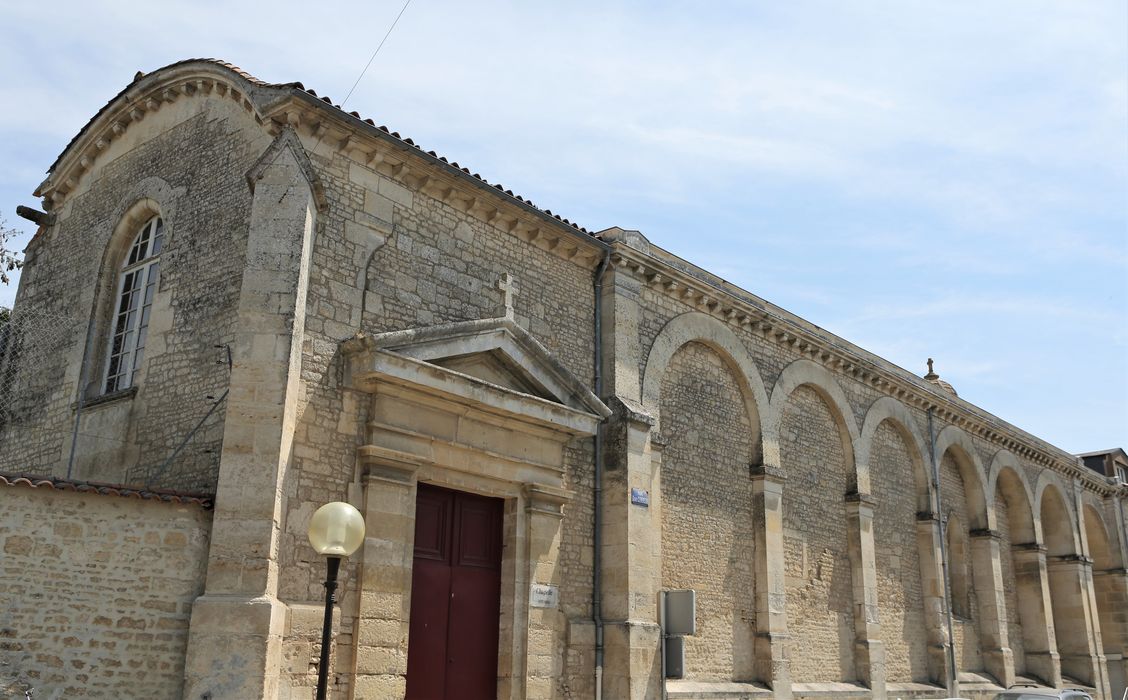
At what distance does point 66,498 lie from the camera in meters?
7.36

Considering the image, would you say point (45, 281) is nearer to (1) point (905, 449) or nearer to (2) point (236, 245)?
(2) point (236, 245)

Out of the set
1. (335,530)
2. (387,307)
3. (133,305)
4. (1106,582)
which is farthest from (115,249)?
(1106,582)

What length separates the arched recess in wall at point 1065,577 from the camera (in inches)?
885

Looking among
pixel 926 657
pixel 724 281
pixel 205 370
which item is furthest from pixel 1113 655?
pixel 205 370

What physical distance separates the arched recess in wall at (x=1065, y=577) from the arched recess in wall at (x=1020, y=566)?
0.83m

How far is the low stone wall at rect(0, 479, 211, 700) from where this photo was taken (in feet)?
23.1

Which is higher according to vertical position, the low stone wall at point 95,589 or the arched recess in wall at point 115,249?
the arched recess in wall at point 115,249

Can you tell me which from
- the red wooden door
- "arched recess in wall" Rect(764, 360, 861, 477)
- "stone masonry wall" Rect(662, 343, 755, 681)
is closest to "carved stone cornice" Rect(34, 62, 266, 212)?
the red wooden door

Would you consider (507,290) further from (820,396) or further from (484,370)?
(820,396)

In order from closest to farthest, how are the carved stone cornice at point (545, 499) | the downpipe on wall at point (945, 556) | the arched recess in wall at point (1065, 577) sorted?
the carved stone cornice at point (545, 499), the downpipe on wall at point (945, 556), the arched recess in wall at point (1065, 577)

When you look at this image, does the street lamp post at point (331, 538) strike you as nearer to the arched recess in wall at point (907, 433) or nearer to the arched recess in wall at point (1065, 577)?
the arched recess in wall at point (907, 433)

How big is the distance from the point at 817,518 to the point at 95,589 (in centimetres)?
1088

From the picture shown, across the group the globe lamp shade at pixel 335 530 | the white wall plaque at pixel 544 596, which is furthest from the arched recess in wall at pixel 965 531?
the globe lamp shade at pixel 335 530

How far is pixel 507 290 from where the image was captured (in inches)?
434
